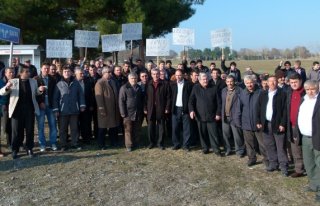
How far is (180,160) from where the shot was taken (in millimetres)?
8664

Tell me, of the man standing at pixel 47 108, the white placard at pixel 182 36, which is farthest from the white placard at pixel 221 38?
the man standing at pixel 47 108

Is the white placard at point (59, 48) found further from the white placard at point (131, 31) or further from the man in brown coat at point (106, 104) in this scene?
the man in brown coat at point (106, 104)

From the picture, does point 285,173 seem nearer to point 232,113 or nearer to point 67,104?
point 232,113

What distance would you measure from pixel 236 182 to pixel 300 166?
49.6 inches

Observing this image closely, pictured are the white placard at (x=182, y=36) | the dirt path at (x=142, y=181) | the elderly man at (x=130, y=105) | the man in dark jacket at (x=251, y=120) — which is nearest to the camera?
the dirt path at (x=142, y=181)

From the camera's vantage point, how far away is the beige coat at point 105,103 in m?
9.70

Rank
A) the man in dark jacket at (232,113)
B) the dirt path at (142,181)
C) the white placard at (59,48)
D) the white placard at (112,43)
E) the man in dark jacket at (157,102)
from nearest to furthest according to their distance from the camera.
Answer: the dirt path at (142,181)
the man in dark jacket at (232,113)
the man in dark jacket at (157,102)
the white placard at (59,48)
the white placard at (112,43)

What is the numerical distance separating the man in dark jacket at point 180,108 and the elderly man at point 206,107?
24 centimetres

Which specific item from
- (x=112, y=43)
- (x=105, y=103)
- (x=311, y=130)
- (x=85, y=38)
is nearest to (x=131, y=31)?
(x=112, y=43)

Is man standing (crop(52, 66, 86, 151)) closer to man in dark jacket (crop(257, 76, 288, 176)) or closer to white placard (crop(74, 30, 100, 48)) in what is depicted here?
man in dark jacket (crop(257, 76, 288, 176))

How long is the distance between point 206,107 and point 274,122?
210 cm

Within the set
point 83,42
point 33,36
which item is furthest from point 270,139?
point 33,36

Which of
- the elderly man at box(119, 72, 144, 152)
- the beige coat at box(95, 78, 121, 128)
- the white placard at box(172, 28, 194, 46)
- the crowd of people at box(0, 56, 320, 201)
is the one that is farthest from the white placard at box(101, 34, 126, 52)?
the elderly man at box(119, 72, 144, 152)

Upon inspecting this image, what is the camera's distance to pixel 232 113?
28.5 ft
